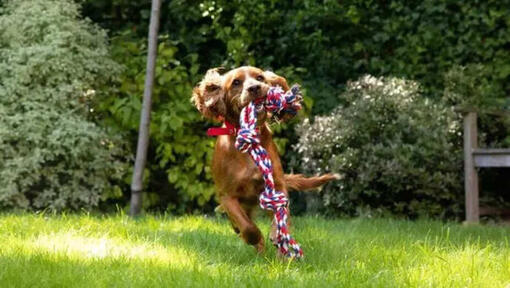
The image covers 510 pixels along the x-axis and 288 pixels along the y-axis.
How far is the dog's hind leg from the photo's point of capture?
11.2 ft

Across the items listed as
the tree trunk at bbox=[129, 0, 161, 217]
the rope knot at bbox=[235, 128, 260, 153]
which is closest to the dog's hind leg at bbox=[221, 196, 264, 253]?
the rope knot at bbox=[235, 128, 260, 153]

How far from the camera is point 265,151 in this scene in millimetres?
3475

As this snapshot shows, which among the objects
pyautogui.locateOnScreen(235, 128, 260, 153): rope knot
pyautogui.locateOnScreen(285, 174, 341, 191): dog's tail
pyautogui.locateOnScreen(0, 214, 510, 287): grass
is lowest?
pyautogui.locateOnScreen(0, 214, 510, 287): grass

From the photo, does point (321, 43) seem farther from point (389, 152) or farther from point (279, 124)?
point (279, 124)

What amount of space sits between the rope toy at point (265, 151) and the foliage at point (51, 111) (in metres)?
3.15

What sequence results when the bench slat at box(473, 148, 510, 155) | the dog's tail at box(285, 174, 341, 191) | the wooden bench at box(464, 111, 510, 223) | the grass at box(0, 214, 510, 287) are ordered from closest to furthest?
the grass at box(0, 214, 510, 287) → the dog's tail at box(285, 174, 341, 191) → the bench slat at box(473, 148, 510, 155) → the wooden bench at box(464, 111, 510, 223)

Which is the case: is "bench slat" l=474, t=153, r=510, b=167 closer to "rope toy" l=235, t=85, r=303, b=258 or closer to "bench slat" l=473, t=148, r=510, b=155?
"bench slat" l=473, t=148, r=510, b=155

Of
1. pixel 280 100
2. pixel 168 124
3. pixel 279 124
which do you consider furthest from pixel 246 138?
pixel 168 124

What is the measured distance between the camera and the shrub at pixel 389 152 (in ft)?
20.2

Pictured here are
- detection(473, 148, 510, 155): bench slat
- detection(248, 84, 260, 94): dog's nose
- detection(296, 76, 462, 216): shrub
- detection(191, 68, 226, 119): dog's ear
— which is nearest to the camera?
detection(248, 84, 260, 94): dog's nose

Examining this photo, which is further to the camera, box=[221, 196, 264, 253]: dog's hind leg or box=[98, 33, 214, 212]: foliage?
box=[98, 33, 214, 212]: foliage

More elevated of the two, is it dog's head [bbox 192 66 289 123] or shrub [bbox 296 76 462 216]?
dog's head [bbox 192 66 289 123]

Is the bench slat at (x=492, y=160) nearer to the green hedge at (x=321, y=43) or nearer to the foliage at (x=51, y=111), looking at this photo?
the green hedge at (x=321, y=43)

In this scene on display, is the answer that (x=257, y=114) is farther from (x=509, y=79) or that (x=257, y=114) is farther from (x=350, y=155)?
(x=509, y=79)
